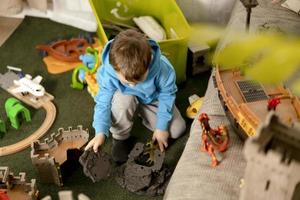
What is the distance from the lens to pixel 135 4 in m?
1.78

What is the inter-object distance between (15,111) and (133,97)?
0.42 metres

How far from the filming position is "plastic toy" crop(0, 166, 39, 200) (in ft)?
3.91

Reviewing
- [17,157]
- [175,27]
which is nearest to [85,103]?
[17,157]

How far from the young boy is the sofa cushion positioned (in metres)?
0.24

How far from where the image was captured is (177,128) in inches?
55.9

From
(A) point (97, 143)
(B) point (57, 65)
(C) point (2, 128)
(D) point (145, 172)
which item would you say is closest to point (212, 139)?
(D) point (145, 172)

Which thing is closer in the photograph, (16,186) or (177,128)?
(16,186)

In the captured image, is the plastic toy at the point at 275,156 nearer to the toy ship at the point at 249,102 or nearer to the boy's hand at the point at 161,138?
the toy ship at the point at 249,102

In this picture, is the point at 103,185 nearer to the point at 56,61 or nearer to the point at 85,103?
the point at 85,103

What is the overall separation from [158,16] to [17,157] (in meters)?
0.80

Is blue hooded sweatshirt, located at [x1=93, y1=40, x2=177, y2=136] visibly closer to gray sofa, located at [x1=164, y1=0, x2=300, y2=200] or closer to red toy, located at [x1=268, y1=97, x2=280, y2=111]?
gray sofa, located at [x1=164, y1=0, x2=300, y2=200]

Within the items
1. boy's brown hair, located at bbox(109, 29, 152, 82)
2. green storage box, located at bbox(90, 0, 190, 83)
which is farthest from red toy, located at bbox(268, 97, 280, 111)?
green storage box, located at bbox(90, 0, 190, 83)

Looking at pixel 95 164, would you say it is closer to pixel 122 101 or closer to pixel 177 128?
pixel 122 101

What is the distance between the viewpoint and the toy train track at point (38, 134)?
140cm
